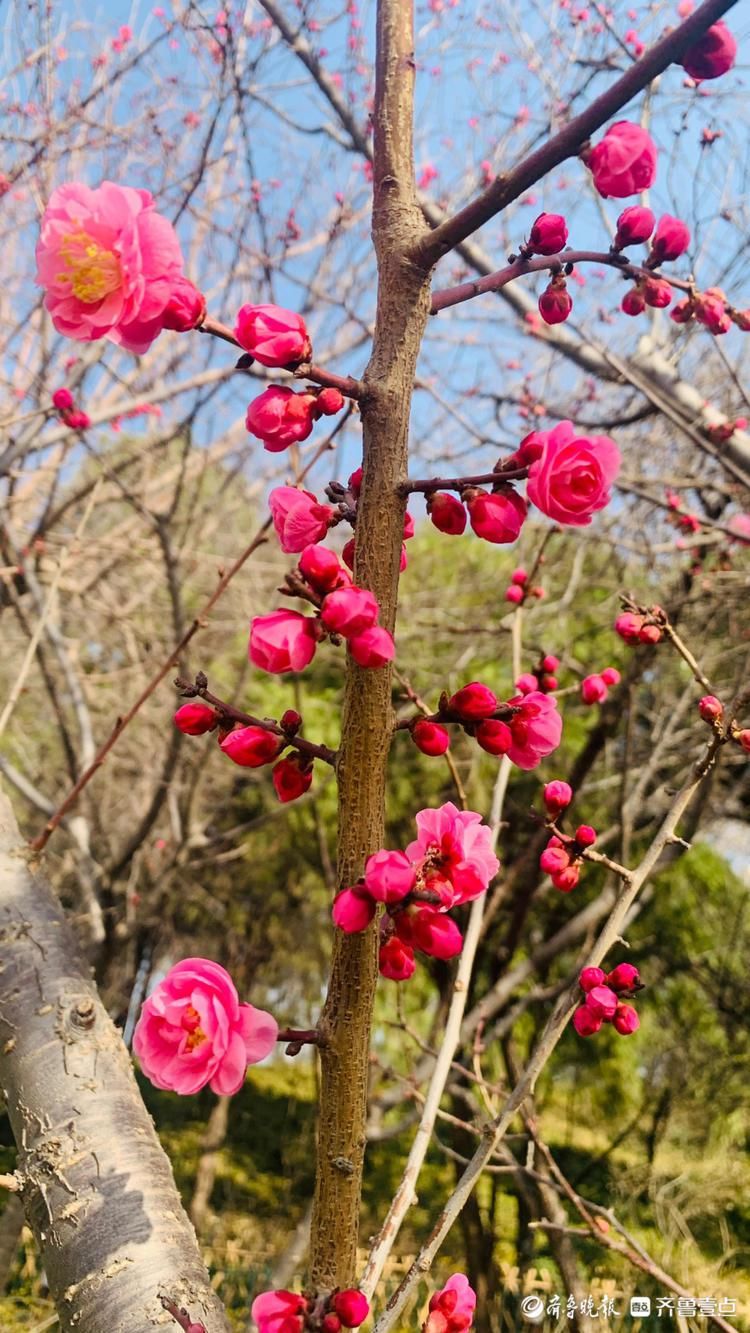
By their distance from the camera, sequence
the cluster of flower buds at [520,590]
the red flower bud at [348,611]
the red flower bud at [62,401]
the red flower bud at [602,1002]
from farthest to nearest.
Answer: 1. the red flower bud at [62,401]
2. the cluster of flower buds at [520,590]
3. the red flower bud at [602,1002]
4. the red flower bud at [348,611]

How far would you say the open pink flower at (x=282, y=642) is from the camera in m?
0.70

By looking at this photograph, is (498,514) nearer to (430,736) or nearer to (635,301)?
(430,736)

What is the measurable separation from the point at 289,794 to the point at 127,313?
43 centimetres

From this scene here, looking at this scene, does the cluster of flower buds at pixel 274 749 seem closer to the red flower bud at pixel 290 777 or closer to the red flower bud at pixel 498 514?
the red flower bud at pixel 290 777

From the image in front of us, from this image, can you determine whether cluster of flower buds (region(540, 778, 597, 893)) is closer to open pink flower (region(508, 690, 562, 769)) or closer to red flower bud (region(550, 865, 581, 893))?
red flower bud (region(550, 865, 581, 893))

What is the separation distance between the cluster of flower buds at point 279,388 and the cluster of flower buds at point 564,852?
0.60 m

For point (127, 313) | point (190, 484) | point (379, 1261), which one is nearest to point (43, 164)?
point (190, 484)

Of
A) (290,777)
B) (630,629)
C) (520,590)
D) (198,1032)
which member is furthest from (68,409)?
(198,1032)

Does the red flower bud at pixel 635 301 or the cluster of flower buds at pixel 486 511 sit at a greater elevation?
the red flower bud at pixel 635 301

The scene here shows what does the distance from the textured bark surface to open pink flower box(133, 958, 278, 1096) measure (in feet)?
0.84

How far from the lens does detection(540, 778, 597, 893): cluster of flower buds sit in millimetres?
1094

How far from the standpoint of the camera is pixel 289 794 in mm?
794

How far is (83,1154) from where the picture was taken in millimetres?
950

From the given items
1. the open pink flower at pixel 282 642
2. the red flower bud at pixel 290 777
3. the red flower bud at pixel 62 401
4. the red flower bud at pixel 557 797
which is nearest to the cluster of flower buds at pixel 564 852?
the red flower bud at pixel 557 797
